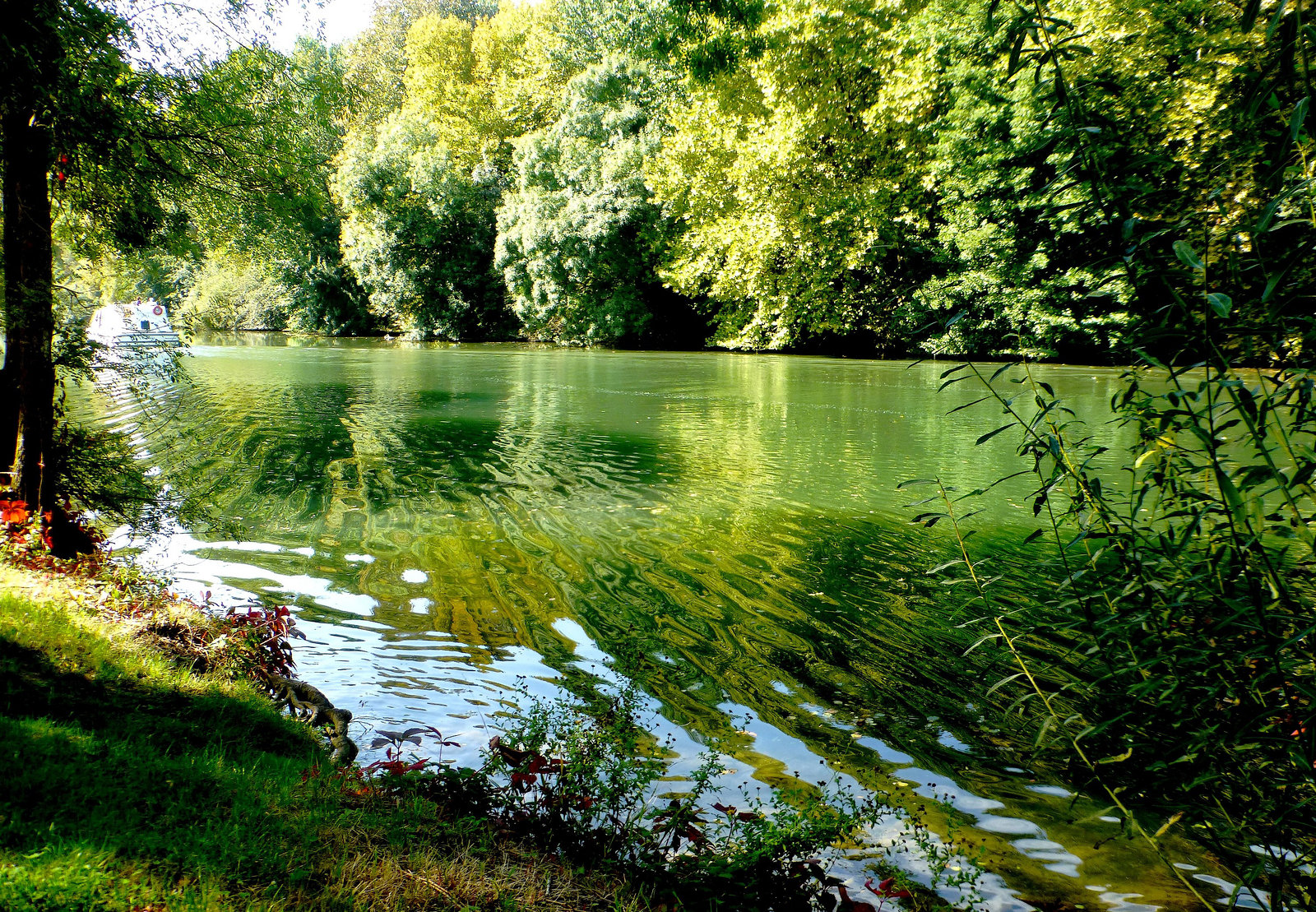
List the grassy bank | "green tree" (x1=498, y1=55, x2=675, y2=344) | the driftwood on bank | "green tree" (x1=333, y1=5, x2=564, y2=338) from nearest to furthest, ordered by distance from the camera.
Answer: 1. the grassy bank
2. the driftwood on bank
3. "green tree" (x1=498, y1=55, x2=675, y2=344)
4. "green tree" (x1=333, y1=5, x2=564, y2=338)

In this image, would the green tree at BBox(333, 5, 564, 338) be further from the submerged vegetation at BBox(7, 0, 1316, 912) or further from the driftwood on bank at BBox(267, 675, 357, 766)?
the driftwood on bank at BBox(267, 675, 357, 766)

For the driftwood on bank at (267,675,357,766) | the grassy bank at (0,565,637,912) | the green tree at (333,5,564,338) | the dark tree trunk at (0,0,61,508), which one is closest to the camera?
the grassy bank at (0,565,637,912)

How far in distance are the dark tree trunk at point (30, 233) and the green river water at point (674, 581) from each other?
1.40m

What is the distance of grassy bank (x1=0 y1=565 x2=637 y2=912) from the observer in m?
2.71

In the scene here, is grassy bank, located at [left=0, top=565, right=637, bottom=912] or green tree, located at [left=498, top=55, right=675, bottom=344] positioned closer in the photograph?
grassy bank, located at [left=0, top=565, right=637, bottom=912]

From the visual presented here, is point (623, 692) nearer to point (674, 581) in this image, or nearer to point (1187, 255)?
point (674, 581)

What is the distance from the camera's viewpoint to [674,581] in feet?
24.7

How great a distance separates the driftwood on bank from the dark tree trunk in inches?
115

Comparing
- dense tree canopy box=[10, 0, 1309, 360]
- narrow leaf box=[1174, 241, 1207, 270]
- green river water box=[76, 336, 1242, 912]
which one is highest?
dense tree canopy box=[10, 0, 1309, 360]

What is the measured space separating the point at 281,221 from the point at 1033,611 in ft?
26.5

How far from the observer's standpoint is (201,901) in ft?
8.63

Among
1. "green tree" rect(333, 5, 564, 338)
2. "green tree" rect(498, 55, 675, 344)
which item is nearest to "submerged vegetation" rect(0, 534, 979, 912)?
"green tree" rect(498, 55, 675, 344)

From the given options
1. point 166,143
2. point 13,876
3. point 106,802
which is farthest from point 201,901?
point 166,143

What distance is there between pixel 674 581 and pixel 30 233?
559 centimetres
